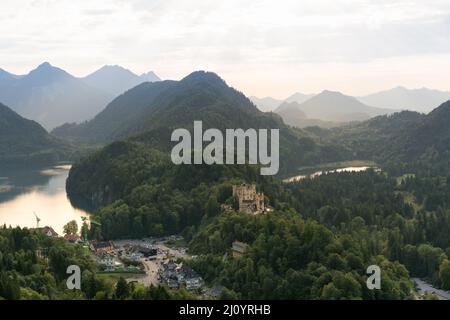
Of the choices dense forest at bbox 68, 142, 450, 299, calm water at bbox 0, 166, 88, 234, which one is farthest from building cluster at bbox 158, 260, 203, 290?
calm water at bbox 0, 166, 88, 234

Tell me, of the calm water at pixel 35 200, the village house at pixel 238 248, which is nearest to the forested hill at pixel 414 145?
the calm water at pixel 35 200

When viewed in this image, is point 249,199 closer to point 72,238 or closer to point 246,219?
point 246,219

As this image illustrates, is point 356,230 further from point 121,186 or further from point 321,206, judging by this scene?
point 121,186

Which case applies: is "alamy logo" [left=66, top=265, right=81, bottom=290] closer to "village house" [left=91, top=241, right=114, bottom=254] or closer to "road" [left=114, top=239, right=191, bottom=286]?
"road" [left=114, top=239, right=191, bottom=286]

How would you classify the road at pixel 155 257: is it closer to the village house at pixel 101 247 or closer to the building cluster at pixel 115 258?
the building cluster at pixel 115 258
